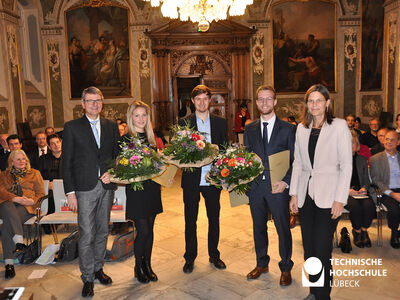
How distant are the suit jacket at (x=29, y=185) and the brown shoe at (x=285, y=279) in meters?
3.44

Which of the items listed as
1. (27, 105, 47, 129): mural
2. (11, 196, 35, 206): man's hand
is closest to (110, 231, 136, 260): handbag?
(11, 196, 35, 206): man's hand

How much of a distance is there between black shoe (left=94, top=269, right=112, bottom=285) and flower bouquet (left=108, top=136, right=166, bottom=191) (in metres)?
1.18

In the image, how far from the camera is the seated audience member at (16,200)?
447 cm

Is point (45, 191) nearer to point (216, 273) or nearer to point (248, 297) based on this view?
point (216, 273)

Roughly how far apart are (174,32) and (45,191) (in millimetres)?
9409

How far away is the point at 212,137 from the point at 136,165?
1.03 metres

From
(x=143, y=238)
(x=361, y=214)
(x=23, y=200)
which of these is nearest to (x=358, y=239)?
(x=361, y=214)

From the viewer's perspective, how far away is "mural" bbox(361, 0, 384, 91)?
11656 millimetres

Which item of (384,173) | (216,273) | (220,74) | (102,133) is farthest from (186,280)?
(220,74)

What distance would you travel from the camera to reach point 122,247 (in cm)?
456

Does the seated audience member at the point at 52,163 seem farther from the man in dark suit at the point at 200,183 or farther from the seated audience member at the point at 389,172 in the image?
the seated audience member at the point at 389,172

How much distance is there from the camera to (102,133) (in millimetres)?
3660

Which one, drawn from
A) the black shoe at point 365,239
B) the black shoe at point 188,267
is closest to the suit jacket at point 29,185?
the black shoe at point 188,267

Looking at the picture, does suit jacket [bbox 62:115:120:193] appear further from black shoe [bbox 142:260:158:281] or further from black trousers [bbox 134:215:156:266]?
black shoe [bbox 142:260:158:281]
